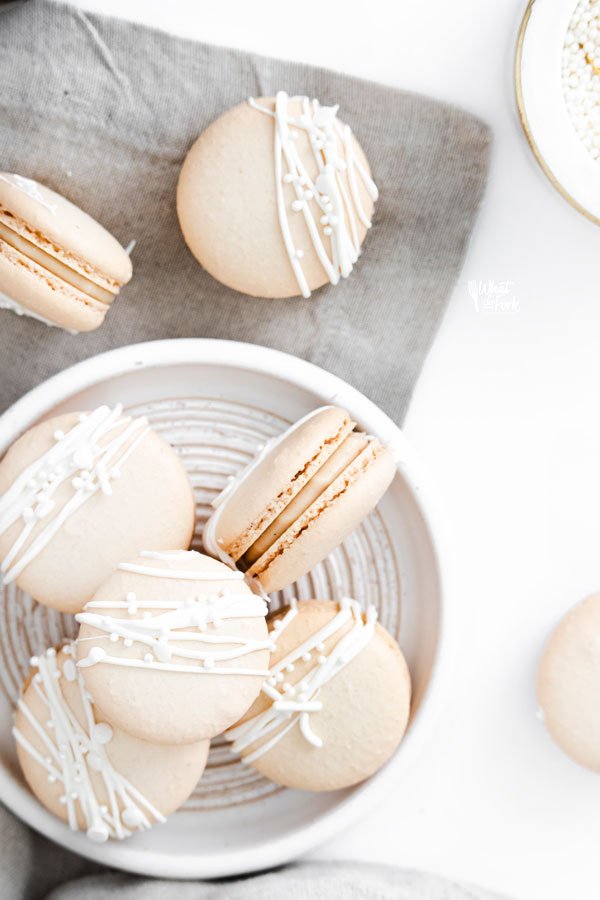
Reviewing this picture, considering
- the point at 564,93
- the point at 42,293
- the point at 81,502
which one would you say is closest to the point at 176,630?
the point at 81,502

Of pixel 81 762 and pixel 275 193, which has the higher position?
pixel 275 193

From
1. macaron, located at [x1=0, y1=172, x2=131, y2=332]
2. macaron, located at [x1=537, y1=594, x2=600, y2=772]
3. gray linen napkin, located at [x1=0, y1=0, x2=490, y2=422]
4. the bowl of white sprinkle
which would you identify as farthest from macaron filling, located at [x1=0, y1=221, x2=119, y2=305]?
macaron, located at [x1=537, y1=594, x2=600, y2=772]

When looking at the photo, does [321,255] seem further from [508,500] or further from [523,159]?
[508,500]

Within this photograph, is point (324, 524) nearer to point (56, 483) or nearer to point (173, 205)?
point (56, 483)

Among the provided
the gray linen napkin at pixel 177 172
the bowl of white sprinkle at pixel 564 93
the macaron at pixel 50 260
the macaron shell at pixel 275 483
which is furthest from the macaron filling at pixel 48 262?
the bowl of white sprinkle at pixel 564 93

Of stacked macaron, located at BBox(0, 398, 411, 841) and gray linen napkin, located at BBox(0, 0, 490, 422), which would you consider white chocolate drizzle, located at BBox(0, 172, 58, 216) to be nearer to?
gray linen napkin, located at BBox(0, 0, 490, 422)

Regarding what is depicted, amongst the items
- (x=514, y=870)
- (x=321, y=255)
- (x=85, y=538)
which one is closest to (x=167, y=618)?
(x=85, y=538)

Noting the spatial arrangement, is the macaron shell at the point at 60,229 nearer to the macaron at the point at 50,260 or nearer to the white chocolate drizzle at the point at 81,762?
the macaron at the point at 50,260
